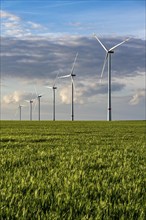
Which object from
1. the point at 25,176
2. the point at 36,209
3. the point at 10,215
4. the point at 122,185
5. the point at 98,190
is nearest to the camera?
the point at 10,215

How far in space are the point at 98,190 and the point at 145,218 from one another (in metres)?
1.65

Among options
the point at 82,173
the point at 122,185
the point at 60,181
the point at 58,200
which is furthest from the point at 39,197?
the point at 82,173

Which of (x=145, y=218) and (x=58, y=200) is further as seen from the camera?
(x=58, y=200)

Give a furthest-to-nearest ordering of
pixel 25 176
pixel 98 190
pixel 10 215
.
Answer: pixel 25 176, pixel 98 190, pixel 10 215

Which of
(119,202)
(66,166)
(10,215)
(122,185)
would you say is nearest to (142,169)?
(66,166)

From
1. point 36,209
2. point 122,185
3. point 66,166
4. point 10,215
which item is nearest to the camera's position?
point 10,215

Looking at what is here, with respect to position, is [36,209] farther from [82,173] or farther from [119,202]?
[82,173]

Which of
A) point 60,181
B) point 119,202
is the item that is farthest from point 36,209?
point 60,181

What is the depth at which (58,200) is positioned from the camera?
5855 millimetres

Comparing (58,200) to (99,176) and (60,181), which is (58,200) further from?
(99,176)

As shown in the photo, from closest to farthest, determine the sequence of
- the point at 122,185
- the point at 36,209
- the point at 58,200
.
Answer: the point at 36,209 → the point at 58,200 → the point at 122,185

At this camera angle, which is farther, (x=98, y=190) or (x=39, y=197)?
(x=98, y=190)

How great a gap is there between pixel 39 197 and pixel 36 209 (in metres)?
0.70

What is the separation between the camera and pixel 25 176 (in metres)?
8.42
